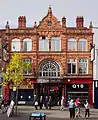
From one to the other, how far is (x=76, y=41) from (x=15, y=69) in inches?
453

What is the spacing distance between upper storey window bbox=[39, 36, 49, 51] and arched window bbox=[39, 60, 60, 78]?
2066 millimetres

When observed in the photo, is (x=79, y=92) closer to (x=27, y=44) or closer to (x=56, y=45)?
(x=56, y=45)

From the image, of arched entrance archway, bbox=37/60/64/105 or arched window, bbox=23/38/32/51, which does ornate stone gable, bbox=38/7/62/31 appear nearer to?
arched window, bbox=23/38/32/51

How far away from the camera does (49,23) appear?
5694 cm

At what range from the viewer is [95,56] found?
180 feet

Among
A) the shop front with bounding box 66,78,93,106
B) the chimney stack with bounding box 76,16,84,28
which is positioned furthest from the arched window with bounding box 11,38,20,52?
the chimney stack with bounding box 76,16,84,28

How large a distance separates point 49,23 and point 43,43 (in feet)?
9.98

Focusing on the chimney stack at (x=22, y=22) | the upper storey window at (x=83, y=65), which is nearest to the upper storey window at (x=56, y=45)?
the upper storey window at (x=83, y=65)

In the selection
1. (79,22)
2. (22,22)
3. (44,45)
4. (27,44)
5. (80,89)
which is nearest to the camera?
(80,89)

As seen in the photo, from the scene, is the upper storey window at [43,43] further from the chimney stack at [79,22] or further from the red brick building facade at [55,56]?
the chimney stack at [79,22]

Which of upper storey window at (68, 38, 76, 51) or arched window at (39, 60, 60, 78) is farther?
upper storey window at (68, 38, 76, 51)

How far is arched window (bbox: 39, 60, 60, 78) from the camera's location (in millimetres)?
56312

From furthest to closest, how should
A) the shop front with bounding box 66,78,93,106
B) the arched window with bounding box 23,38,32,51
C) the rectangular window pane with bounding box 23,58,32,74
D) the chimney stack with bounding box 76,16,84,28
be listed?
1. the chimney stack with bounding box 76,16,84,28
2. the arched window with bounding box 23,38,32,51
3. the shop front with bounding box 66,78,93,106
4. the rectangular window pane with bounding box 23,58,32,74

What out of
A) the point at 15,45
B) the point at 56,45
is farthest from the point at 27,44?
the point at 56,45
